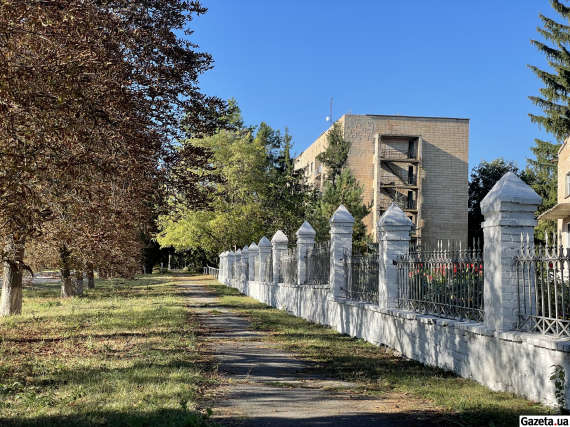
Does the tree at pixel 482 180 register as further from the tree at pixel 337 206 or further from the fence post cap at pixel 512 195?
the fence post cap at pixel 512 195

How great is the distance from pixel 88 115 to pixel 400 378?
5493 millimetres

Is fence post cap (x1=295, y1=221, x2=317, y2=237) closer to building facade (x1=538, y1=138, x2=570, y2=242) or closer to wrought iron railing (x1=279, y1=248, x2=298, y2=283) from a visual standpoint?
wrought iron railing (x1=279, y1=248, x2=298, y2=283)

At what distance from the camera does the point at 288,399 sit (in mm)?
7113

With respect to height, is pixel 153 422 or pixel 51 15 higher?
pixel 51 15

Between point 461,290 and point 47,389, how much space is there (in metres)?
5.90

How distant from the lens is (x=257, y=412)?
21.3 ft

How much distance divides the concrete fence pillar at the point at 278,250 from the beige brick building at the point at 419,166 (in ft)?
87.6

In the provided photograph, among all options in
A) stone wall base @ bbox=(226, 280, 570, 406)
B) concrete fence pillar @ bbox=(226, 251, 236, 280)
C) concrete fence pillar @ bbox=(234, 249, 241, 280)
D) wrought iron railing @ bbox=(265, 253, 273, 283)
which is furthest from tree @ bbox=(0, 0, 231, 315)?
concrete fence pillar @ bbox=(226, 251, 236, 280)

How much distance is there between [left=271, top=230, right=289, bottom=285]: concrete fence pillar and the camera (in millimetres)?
21906

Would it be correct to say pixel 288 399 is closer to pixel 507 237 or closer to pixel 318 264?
pixel 507 237

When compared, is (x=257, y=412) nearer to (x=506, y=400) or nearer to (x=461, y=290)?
(x=506, y=400)

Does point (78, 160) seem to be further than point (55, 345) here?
No

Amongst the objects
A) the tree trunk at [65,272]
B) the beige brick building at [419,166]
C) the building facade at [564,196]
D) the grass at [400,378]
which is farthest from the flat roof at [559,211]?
the beige brick building at [419,166]

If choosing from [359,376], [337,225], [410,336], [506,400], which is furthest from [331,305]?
[506,400]
